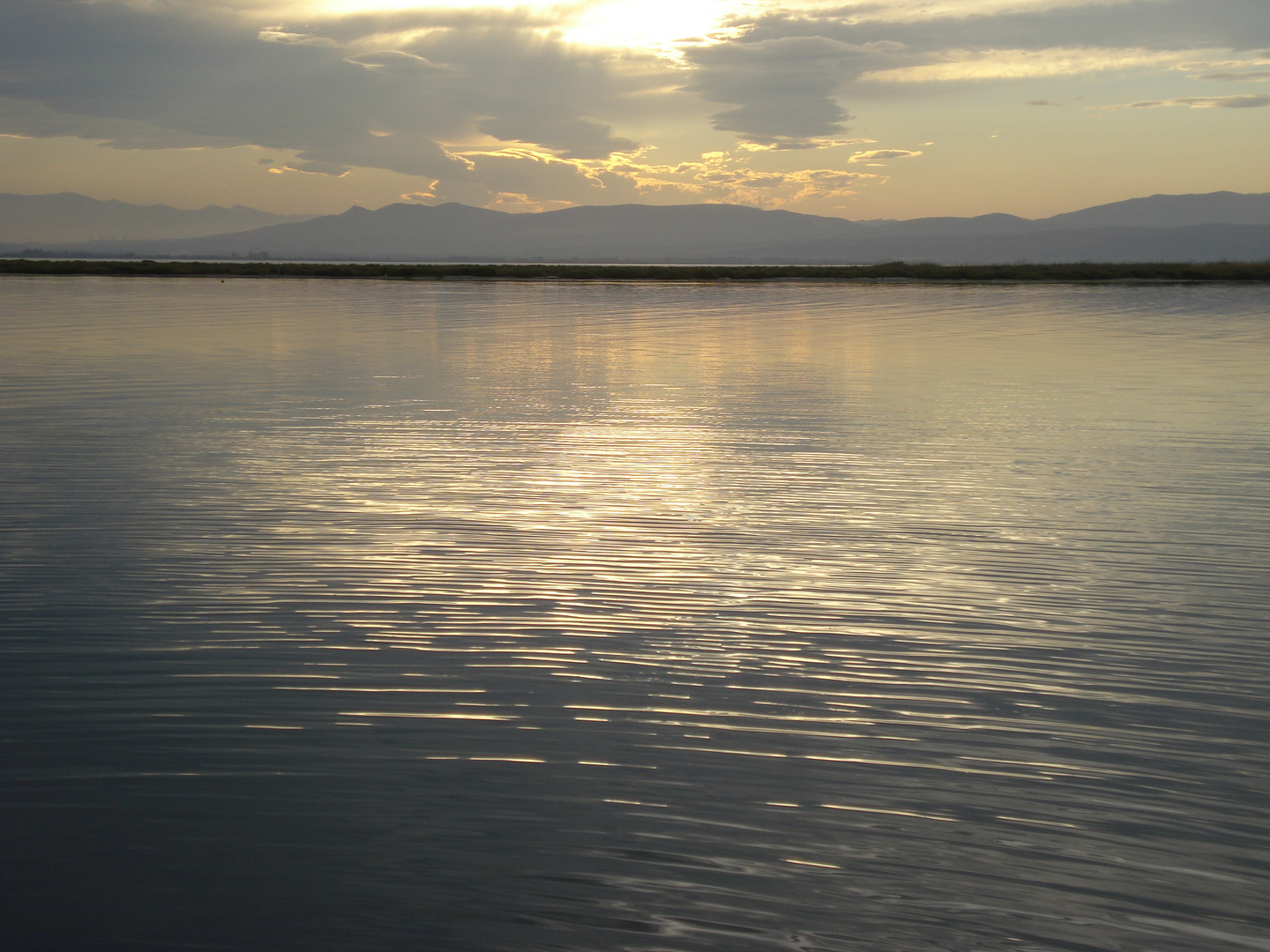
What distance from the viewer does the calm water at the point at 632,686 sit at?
4.58m

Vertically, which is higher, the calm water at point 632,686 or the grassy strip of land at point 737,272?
the grassy strip of land at point 737,272

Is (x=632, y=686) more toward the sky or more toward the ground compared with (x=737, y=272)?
more toward the ground

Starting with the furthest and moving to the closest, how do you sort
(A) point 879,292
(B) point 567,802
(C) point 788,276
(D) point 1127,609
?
(C) point 788,276 < (A) point 879,292 < (D) point 1127,609 < (B) point 567,802

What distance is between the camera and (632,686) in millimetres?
6699

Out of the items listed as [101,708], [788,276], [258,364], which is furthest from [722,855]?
[788,276]

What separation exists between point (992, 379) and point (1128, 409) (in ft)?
14.9

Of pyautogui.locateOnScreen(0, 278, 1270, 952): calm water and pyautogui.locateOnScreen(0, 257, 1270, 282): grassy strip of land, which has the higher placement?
pyautogui.locateOnScreen(0, 257, 1270, 282): grassy strip of land

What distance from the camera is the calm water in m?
4.58

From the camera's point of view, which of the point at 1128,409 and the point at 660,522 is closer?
the point at 660,522

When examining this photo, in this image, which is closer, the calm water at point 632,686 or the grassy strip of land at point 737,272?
the calm water at point 632,686

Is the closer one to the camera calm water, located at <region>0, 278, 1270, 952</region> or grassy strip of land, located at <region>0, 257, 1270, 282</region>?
calm water, located at <region>0, 278, 1270, 952</region>

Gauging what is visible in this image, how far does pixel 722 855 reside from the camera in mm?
4875

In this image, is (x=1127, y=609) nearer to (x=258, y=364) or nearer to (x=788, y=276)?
(x=258, y=364)

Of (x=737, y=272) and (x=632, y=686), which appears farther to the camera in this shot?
(x=737, y=272)
